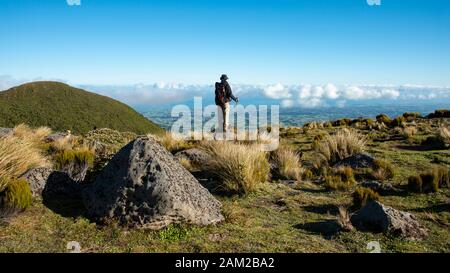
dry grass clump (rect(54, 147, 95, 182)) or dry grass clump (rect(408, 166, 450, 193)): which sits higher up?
dry grass clump (rect(54, 147, 95, 182))

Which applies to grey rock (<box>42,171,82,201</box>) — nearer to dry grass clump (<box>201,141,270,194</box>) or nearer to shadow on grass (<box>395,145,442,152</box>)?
dry grass clump (<box>201,141,270,194</box>)

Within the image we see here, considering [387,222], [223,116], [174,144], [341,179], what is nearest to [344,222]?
[387,222]

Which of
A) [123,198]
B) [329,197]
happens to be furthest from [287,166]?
[123,198]

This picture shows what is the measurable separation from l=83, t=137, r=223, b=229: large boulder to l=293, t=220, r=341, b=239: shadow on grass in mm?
1800

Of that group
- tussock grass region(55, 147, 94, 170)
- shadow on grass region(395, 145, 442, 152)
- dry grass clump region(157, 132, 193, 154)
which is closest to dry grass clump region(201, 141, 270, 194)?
dry grass clump region(157, 132, 193, 154)

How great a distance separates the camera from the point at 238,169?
36.9ft

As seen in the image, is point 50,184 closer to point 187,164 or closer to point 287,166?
point 187,164

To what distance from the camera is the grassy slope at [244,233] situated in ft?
23.2

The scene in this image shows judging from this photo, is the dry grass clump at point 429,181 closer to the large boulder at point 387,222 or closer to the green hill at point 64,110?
the large boulder at point 387,222

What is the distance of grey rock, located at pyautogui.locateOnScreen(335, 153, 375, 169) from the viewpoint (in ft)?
45.2

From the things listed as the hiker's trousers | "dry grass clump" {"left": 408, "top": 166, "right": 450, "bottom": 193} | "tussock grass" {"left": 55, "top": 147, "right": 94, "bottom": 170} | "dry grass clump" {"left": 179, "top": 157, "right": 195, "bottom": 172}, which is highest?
the hiker's trousers

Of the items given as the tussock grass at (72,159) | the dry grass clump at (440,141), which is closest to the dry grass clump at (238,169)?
the tussock grass at (72,159)
